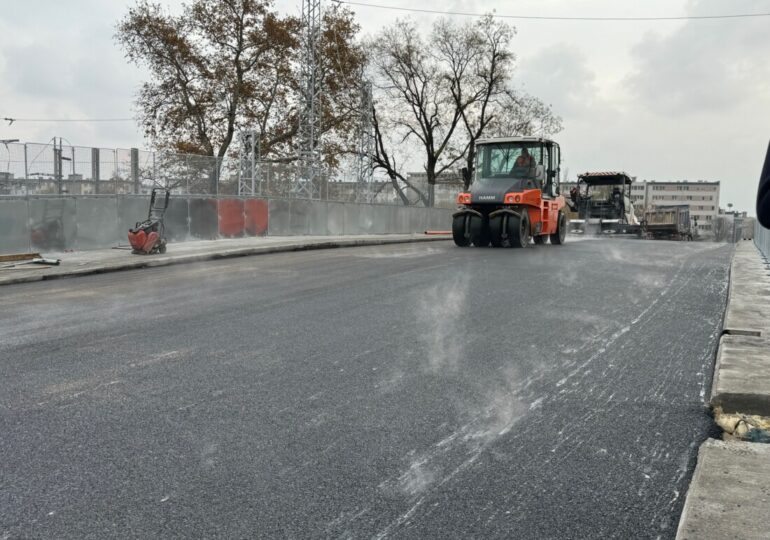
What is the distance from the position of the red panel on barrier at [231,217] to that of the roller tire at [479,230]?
774 cm

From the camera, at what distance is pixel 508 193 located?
→ 768 inches

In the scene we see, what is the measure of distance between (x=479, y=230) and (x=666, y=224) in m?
25.9

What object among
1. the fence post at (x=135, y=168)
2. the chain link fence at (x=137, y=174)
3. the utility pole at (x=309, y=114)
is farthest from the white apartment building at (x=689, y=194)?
the fence post at (x=135, y=168)

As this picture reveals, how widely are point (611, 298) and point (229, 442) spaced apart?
6.86 meters

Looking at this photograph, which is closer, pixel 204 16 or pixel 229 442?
pixel 229 442

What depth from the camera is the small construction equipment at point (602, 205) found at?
3531cm

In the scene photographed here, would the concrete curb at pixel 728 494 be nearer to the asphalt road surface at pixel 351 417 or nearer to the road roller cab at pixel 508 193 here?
the asphalt road surface at pixel 351 417

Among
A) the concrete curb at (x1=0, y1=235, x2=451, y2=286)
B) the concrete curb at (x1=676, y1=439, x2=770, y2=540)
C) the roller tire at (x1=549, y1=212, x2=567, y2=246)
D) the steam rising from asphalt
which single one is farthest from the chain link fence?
the concrete curb at (x1=676, y1=439, x2=770, y2=540)

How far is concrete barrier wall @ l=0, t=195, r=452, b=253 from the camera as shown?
1531 centimetres

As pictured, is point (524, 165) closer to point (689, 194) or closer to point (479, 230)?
point (479, 230)

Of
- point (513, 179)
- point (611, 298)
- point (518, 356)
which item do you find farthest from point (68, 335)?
point (513, 179)

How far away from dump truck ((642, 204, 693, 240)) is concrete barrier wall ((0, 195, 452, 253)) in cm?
1788

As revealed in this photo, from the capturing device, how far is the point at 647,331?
7023 mm

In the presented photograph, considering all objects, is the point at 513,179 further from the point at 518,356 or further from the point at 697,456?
the point at 697,456
